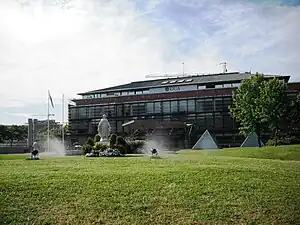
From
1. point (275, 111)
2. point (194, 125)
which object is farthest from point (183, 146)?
point (275, 111)

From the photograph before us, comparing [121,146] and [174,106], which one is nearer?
[121,146]

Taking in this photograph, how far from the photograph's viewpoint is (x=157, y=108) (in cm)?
Result: 6012

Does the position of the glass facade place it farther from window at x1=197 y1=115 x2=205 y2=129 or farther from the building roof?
the building roof

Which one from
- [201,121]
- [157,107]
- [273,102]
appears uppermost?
[157,107]

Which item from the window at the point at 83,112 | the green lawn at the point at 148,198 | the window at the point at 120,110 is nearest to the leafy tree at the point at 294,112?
the window at the point at 120,110

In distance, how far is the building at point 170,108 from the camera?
177ft

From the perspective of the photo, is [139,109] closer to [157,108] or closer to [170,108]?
[157,108]

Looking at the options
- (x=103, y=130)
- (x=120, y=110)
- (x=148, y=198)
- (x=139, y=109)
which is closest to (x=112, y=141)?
(x=103, y=130)

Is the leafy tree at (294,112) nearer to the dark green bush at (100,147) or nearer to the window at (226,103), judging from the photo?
the window at (226,103)

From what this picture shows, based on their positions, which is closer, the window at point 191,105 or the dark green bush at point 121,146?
the dark green bush at point 121,146

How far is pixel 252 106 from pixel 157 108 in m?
23.6

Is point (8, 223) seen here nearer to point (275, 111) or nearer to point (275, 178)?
point (275, 178)

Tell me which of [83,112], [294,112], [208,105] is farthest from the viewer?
[83,112]

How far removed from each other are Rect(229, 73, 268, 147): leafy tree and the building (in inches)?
483
